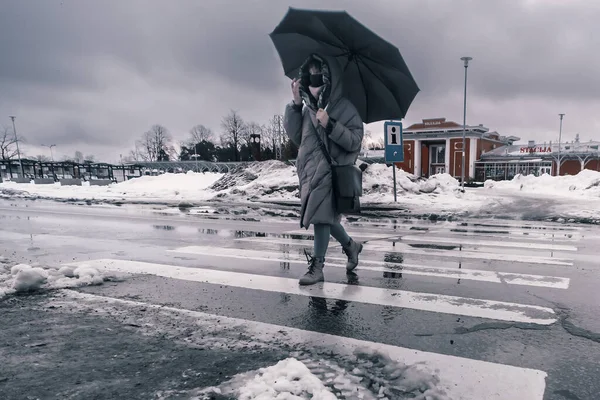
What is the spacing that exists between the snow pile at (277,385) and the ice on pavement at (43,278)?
2615 mm

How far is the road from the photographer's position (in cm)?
208

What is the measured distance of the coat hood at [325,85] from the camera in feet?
12.4

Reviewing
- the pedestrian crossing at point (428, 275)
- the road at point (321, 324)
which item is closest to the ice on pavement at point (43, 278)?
the road at point (321, 324)

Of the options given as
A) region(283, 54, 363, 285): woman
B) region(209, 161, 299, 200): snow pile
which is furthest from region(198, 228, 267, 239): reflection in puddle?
region(209, 161, 299, 200): snow pile

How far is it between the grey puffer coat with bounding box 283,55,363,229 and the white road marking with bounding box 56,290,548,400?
1.35 metres

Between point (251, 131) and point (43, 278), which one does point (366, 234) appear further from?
point (251, 131)

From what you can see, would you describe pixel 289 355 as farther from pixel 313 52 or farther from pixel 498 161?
pixel 498 161

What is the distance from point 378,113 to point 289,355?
2.86m

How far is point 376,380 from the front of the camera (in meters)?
2.07

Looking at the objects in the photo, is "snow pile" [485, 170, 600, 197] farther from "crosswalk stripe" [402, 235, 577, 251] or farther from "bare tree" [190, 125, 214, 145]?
"bare tree" [190, 125, 214, 145]

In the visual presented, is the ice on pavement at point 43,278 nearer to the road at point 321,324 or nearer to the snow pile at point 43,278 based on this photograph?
the snow pile at point 43,278

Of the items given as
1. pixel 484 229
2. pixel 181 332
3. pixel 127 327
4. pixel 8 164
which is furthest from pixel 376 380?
pixel 8 164

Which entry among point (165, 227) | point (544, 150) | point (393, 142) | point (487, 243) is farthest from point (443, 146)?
point (165, 227)

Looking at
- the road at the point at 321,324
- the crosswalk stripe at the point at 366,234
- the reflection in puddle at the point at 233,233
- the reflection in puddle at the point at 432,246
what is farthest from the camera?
the reflection in puddle at the point at 233,233
